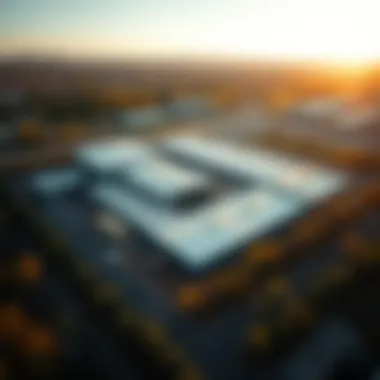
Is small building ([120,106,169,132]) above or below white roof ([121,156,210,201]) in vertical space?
above

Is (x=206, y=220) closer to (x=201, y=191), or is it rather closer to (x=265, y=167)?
(x=201, y=191)

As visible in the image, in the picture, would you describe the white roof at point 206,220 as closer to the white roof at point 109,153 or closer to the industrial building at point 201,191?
the industrial building at point 201,191

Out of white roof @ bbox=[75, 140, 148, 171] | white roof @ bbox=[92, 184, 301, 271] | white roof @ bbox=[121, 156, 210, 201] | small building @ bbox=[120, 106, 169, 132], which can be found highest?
small building @ bbox=[120, 106, 169, 132]

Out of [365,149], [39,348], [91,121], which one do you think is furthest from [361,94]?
[39,348]

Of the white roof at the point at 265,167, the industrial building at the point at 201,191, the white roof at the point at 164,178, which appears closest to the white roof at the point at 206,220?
the industrial building at the point at 201,191

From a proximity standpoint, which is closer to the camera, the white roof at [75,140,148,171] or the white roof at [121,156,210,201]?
the white roof at [121,156,210,201]

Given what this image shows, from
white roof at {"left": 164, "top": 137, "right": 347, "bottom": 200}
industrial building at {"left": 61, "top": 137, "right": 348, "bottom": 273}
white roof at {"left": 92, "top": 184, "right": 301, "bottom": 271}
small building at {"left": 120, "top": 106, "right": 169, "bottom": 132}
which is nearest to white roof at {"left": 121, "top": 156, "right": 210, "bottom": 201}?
industrial building at {"left": 61, "top": 137, "right": 348, "bottom": 273}

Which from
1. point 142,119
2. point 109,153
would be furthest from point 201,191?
point 142,119

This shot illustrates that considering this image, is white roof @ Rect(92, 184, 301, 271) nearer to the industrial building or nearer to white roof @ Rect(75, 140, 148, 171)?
the industrial building

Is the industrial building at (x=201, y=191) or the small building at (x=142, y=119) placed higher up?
the small building at (x=142, y=119)

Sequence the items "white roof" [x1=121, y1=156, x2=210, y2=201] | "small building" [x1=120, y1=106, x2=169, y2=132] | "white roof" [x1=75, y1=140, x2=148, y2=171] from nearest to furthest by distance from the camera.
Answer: "white roof" [x1=121, y1=156, x2=210, y2=201], "white roof" [x1=75, y1=140, x2=148, y2=171], "small building" [x1=120, y1=106, x2=169, y2=132]

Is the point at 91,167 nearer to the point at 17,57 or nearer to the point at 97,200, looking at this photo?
the point at 97,200
